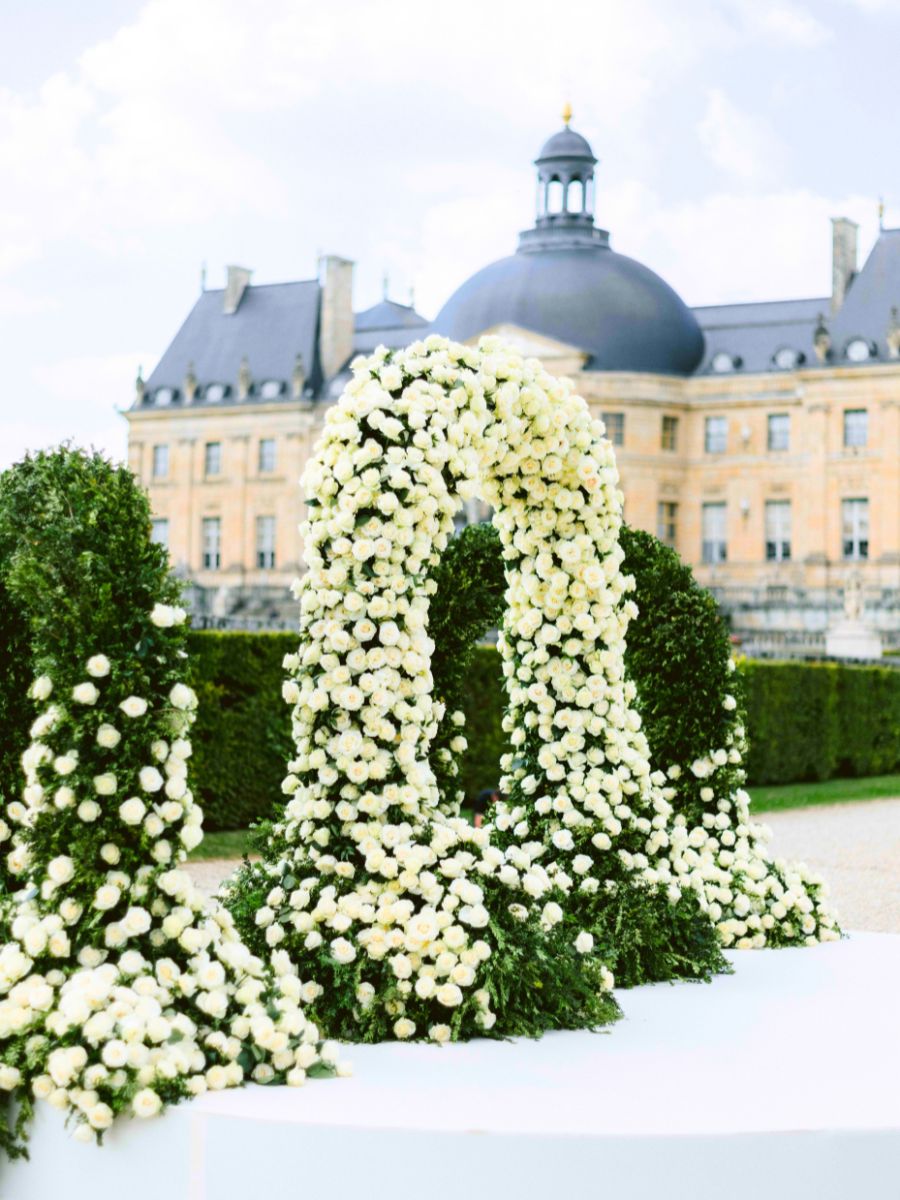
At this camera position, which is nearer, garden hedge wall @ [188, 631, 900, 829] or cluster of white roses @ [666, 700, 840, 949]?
cluster of white roses @ [666, 700, 840, 949]

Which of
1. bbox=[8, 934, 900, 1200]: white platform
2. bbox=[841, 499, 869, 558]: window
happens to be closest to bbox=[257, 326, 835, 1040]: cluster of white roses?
bbox=[8, 934, 900, 1200]: white platform

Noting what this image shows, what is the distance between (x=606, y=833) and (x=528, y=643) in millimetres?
469

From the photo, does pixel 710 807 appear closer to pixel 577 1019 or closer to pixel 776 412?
pixel 577 1019

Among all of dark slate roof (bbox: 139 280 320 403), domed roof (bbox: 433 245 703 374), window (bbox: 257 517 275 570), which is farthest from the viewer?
dark slate roof (bbox: 139 280 320 403)

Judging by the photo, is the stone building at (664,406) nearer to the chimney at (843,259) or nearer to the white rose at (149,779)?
the chimney at (843,259)

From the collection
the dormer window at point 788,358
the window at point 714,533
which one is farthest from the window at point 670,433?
the dormer window at point 788,358

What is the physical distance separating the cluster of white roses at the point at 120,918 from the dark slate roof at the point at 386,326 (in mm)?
39232

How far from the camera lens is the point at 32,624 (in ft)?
9.61

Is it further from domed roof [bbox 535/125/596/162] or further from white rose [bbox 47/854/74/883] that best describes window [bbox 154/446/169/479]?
white rose [bbox 47/854/74/883]

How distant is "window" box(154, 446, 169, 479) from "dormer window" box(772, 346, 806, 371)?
51.2 feet

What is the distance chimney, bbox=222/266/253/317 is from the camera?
4422 cm

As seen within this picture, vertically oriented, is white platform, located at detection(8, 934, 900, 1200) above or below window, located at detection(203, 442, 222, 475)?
below

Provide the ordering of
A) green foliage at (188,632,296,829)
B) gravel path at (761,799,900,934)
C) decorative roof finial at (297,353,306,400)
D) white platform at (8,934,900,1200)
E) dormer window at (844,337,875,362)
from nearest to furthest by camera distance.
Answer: white platform at (8,934,900,1200), gravel path at (761,799,900,934), green foliage at (188,632,296,829), dormer window at (844,337,875,362), decorative roof finial at (297,353,306,400)

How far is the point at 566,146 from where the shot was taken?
40031mm
